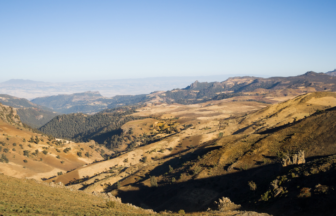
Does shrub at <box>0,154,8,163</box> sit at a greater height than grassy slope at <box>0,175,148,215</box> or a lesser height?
lesser

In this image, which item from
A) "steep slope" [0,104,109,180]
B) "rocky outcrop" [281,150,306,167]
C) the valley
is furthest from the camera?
"steep slope" [0,104,109,180]

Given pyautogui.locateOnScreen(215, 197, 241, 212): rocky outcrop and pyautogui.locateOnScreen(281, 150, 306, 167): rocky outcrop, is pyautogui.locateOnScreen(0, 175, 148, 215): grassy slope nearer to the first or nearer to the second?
pyautogui.locateOnScreen(215, 197, 241, 212): rocky outcrop

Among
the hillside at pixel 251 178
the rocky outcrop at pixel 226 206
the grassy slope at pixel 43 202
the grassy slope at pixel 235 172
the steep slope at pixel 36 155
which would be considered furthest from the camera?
the steep slope at pixel 36 155

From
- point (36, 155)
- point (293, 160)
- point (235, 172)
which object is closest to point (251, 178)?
point (235, 172)

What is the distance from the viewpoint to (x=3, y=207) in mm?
19141

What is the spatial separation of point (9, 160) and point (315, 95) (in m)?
118

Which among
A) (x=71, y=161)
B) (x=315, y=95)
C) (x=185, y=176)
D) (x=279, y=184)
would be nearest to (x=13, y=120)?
(x=71, y=161)

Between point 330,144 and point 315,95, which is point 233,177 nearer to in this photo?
point 330,144

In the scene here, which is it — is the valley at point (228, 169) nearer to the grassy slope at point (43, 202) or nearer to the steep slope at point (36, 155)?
the steep slope at point (36, 155)

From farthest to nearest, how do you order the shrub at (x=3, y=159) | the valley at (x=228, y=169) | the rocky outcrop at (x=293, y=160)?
the shrub at (x=3, y=159)
the rocky outcrop at (x=293, y=160)
the valley at (x=228, y=169)

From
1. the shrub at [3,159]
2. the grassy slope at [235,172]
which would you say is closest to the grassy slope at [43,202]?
the grassy slope at [235,172]

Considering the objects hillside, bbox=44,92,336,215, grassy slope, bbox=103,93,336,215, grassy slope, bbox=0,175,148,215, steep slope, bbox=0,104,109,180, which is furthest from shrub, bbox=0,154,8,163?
grassy slope, bbox=0,175,148,215

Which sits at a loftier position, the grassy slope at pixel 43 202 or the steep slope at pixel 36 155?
the grassy slope at pixel 43 202

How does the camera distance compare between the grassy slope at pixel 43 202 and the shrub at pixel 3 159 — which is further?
the shrub at pixel 3 159
